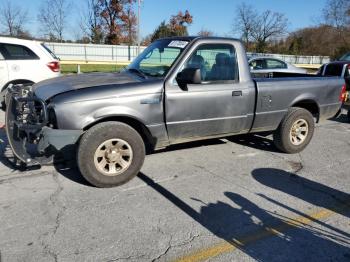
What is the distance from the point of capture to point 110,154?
4.26 m

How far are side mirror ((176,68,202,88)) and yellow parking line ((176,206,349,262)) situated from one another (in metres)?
2.02

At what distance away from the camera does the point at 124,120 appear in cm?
445

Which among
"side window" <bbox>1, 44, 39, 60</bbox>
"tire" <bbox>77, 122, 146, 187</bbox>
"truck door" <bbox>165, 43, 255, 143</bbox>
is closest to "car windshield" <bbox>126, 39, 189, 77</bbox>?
"truck door" <bbox>165, 43, 255, 143</bbox>

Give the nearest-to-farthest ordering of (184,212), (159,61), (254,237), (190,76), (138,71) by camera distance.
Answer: (254,237)
(184,212)
(190,76)
(159,61)
(138,71)

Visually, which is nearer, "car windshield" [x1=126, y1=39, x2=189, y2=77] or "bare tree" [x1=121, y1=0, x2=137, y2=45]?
"car windshield" [x1=126, y1=39, x2=189, y2=77]

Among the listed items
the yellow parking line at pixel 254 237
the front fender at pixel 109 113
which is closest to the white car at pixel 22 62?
the front fender at pixel 109 113

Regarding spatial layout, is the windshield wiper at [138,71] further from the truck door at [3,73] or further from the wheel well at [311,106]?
the truck door at [3,73]

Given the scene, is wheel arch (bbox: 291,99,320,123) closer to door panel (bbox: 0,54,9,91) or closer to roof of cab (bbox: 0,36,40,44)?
roof of cab (bbox: 0,36,40,44)

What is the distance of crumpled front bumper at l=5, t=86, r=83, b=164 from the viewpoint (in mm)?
3977

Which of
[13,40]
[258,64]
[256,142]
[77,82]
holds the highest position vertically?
[13,40]

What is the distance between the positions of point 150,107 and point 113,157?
0.79 meters

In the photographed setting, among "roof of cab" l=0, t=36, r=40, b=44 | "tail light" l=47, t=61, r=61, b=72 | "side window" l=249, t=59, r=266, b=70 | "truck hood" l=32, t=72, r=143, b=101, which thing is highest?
"roof of cab" l=0, t=36, r=40, b=44

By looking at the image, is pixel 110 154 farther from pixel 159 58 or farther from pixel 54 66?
pixel 54 66

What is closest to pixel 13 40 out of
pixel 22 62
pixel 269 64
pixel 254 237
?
pixel 22 62
